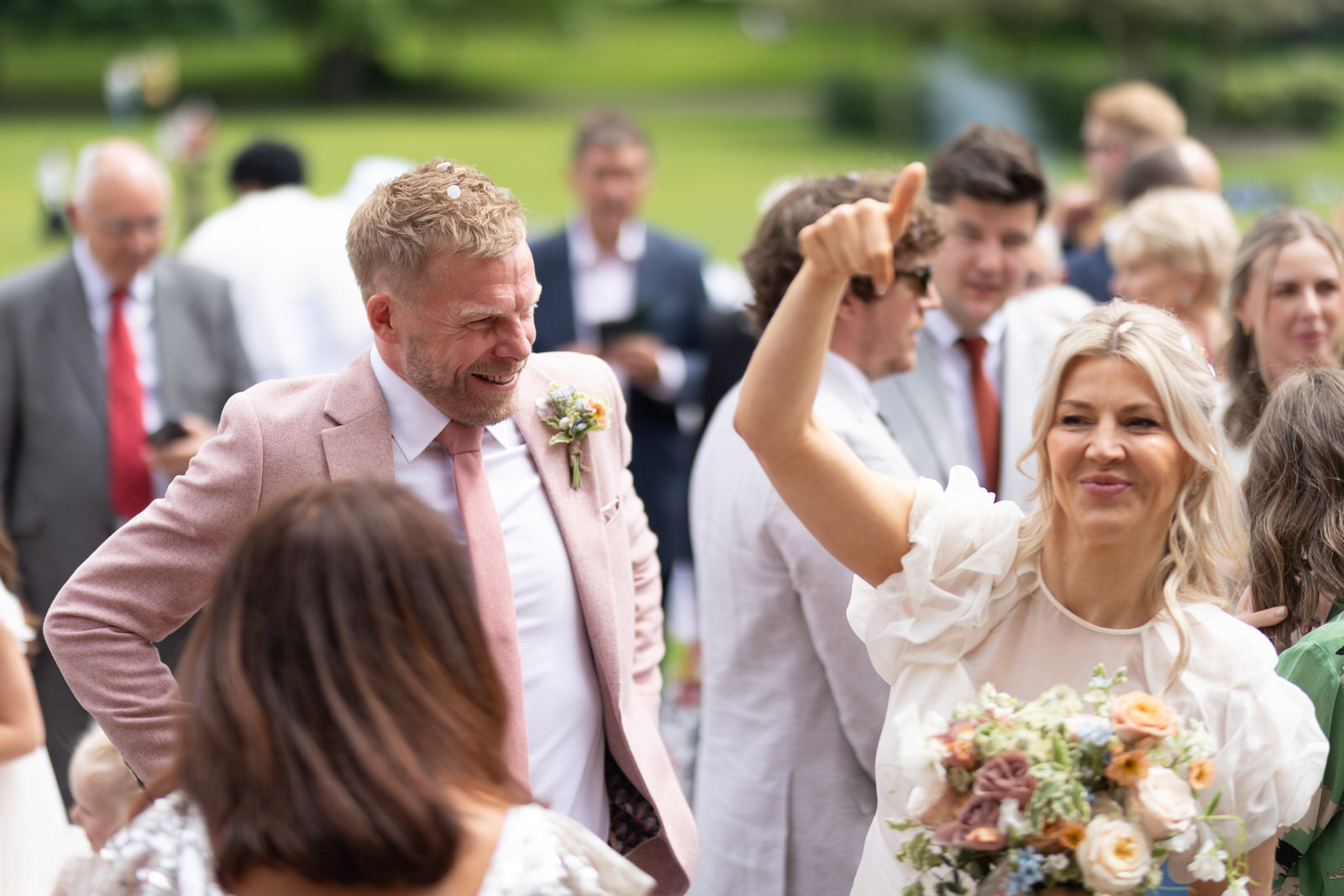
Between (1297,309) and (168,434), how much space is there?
12.7 feet

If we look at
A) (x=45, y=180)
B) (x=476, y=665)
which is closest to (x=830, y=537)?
(x=476, y=665)

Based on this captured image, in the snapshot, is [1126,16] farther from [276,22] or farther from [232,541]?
[232,541]

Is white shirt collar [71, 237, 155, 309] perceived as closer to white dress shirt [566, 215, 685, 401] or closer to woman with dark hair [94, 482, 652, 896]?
white dress shirt [566, 215, 685, 401]

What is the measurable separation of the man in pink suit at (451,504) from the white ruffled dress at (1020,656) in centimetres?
59

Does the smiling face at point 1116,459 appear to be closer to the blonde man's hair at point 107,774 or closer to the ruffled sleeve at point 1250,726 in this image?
the ruffled sleeve at point 1250,726

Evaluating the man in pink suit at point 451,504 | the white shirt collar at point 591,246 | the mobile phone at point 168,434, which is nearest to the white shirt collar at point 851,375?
the man in pink suit at point 451,504

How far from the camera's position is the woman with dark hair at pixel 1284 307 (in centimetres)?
439

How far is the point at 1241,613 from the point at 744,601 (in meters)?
1.20

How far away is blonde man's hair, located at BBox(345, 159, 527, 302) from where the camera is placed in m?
2.76

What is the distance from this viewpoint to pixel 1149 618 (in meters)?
2.74

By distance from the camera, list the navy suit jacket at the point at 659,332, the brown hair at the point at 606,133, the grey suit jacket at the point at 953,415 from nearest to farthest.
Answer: the grey suit jacket at the point at 953,415 → the navy suit jacket at the point at 659,332 → the brown hair at the point at 606,133

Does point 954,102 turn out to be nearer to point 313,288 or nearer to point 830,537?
point 313,288

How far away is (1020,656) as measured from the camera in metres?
2.76

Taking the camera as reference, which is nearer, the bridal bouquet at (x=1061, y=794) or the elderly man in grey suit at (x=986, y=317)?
the bridal bouquet at (x=1061, y=794)
